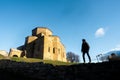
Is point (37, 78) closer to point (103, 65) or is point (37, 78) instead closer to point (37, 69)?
point (37, 69)

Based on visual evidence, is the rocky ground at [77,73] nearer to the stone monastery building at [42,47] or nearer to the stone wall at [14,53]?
the stone monastery building at [42,47]

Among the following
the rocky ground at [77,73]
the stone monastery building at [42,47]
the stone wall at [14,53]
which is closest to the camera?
the rocky ground at [77,73]

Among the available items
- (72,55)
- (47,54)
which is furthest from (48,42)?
(72,55)

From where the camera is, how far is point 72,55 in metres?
89.8

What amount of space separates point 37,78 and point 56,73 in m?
1.34

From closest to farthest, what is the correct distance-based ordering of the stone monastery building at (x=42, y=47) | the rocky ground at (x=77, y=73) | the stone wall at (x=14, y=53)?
1. the rocky ground at (x=77, y=73)
2. the stone monastery building at (x=42, y=47)
3. the stone wall at (x=14, y=53)

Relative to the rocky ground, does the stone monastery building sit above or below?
above

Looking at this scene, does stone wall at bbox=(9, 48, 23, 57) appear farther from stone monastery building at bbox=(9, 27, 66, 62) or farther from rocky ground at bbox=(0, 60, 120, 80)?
rocky ground at bbox=(0, 60, 120, 80)

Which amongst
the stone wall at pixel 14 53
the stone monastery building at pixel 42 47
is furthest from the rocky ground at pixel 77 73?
the stone wall at pixel 14 53

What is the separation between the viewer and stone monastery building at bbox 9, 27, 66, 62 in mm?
51875

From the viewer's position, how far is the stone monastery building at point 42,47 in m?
51.9

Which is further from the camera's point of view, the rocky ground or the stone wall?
the stone wall

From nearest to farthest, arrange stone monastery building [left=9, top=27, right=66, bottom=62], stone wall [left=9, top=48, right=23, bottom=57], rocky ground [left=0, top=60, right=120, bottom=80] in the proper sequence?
rocky ground [left=0, top=60, right=120, bottom=80] → stone monastery building [left=9, top=27, right=66, bottom=62] → stone wall [left=9, top=48, right=23, bottom=57]

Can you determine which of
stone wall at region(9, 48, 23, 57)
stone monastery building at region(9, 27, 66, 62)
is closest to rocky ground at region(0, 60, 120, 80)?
stone monastery building at region(9, 27, 66, 62)
